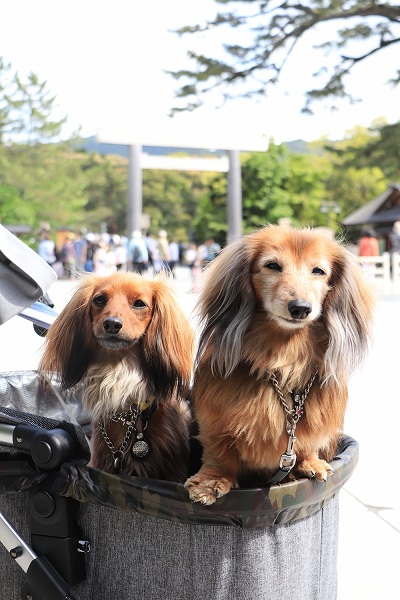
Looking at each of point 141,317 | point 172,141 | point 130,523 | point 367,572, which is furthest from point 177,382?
point 172,141

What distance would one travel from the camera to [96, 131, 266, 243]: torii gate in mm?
19250

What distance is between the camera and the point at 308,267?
4.57ft

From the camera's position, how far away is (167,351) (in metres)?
1.64

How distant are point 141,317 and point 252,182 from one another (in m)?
35.1

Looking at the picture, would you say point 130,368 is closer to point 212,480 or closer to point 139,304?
point 139,304

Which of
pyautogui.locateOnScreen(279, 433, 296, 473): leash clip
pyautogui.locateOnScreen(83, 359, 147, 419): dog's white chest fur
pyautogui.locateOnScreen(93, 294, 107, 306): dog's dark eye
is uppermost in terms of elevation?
pyautogui.locateOnScreen(93, 294, 107, 306): dog's dark eye

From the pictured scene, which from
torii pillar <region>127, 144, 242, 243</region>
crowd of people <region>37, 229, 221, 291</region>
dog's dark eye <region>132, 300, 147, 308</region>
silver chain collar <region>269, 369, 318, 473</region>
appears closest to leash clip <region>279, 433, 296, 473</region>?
silver chain collar <region>269, 369, 318, 473</region>

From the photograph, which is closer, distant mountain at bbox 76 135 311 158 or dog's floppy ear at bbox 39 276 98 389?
dog's floppy ear at bbox 39 276 98 389

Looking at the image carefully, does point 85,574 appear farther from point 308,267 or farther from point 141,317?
point 308,267

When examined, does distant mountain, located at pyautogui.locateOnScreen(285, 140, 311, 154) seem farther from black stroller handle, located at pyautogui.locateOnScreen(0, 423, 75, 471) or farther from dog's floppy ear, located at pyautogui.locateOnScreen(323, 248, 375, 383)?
black stroller handle, located at pyautogui.locateOnScreen(0, 423, 75, 471)

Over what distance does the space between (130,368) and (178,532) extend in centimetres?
46

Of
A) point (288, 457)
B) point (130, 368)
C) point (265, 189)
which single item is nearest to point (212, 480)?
point (288, 457)

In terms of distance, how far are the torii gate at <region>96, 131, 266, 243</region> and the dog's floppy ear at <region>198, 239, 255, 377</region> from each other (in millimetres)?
18004

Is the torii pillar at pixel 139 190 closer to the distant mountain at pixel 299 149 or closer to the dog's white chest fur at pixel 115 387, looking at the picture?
the dog's white chest fur at pixel 115 387
